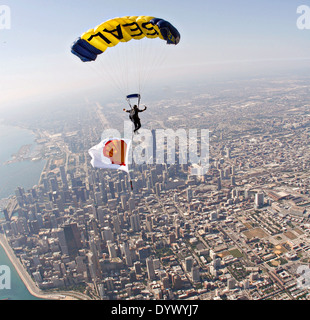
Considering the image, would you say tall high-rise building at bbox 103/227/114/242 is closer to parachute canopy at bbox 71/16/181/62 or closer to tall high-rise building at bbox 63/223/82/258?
tall high-rise building at bbox 63/223/82/258

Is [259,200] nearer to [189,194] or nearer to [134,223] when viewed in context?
[189,194]

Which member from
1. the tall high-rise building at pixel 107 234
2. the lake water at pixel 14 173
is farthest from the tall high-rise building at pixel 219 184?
the lake water at pixel 14 173

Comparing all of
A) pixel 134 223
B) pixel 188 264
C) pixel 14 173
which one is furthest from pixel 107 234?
pixel 14 173

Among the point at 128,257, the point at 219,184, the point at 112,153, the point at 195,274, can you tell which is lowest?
the point at 128,257

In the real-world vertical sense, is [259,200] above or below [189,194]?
above

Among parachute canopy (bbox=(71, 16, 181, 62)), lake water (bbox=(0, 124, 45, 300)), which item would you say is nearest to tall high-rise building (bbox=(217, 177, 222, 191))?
lake water (bbox=(0, 124, 45, 300))

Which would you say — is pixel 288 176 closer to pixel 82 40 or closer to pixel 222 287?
pixel 222 287

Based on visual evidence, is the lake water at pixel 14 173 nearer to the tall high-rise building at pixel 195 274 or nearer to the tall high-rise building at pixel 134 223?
the tall high-rise building at pixel 134 223
